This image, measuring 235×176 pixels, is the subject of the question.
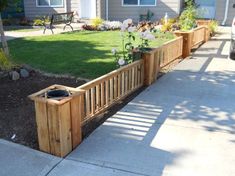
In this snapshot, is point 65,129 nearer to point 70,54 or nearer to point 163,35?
point 70,54


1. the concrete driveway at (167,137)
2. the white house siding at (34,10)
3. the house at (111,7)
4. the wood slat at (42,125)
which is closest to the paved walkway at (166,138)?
the concrete driveway at (167,137)

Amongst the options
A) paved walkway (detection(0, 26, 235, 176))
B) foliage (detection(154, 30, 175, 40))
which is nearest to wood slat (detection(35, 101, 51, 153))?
paved walkway (detection(0, 26, 235, 176))

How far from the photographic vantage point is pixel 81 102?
4.15 metres

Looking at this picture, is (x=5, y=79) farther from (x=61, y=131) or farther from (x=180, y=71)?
(x=180, y=71)

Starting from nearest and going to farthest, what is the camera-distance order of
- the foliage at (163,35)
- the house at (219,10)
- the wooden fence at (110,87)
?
the wooden fence at (110,87)
the foliage at (163,35)
the house at (219,10)

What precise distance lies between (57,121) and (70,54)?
19.0ft

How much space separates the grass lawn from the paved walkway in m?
1.82

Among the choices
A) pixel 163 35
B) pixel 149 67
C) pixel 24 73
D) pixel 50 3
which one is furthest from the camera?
pixel 50 3

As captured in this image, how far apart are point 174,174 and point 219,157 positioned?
0.69m

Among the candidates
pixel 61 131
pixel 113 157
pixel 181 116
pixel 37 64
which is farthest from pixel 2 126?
pixel 37 64

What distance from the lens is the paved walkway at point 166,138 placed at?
3402mm

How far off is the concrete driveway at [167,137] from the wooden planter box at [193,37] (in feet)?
8.90

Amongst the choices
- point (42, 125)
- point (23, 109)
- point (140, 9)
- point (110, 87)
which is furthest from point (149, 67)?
point (140, 9)

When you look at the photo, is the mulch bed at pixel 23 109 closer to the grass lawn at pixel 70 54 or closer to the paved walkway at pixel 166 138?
the paved walkway at pixel 166 138
